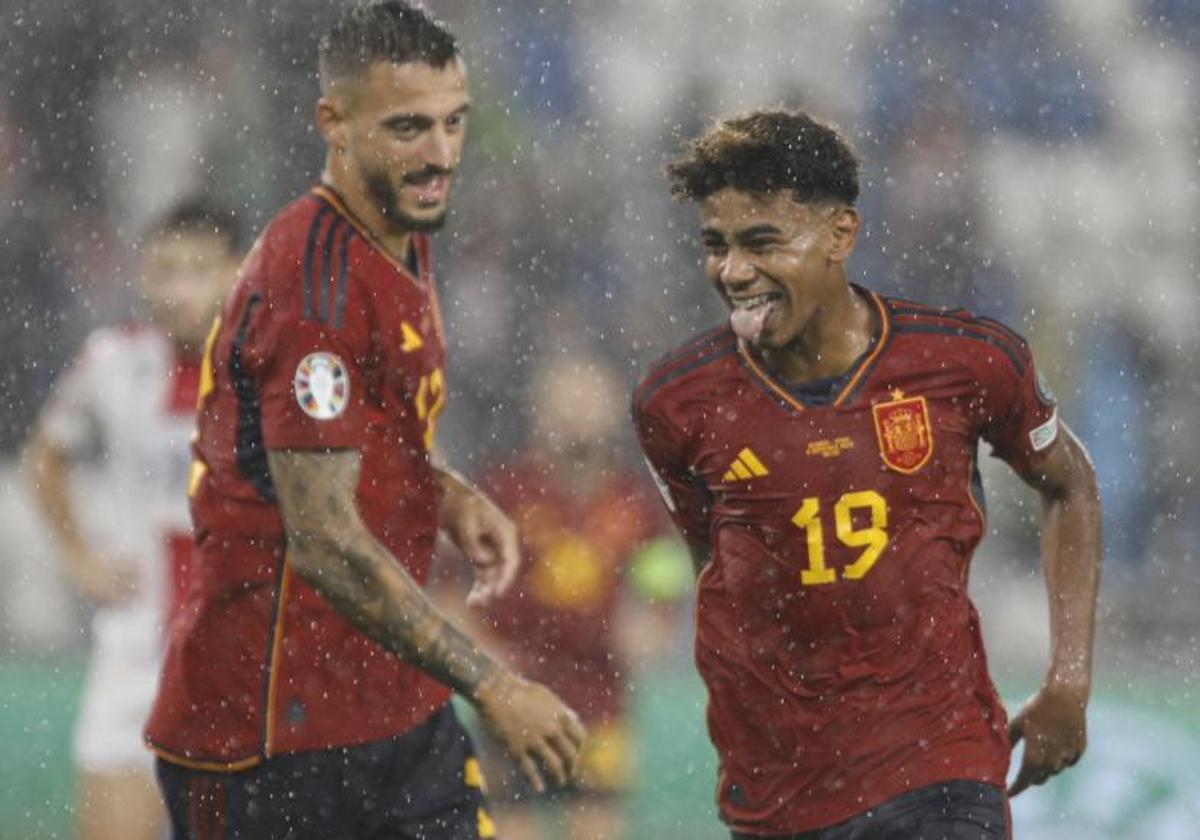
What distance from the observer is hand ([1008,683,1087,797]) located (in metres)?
4.04

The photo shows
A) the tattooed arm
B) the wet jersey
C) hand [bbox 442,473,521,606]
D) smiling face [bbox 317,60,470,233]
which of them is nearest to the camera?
the tattooed arm

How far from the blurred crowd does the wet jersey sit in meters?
3.09

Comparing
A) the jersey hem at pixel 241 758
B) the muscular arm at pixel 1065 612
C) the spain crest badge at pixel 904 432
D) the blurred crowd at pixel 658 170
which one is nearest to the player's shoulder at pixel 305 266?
the jersey hem at pixel 241 758

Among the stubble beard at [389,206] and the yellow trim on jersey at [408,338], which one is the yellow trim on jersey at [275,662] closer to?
the yellow trim on jersey at [408,338]

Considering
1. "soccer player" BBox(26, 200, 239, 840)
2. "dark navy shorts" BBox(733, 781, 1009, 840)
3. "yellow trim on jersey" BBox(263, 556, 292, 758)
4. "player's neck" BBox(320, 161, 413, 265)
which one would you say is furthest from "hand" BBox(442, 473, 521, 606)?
"soccer player" BBox(26, 200, 239, 840)

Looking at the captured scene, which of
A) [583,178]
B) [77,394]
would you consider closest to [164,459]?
[77,394]

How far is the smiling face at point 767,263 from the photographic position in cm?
407

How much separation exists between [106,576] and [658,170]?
434 centimetres

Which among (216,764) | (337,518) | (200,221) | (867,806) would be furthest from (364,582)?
(200,221)

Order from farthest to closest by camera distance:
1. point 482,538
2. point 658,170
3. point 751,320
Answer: point 658,170, point 482,538, point 751,320

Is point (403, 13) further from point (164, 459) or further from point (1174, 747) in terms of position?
point (1174, 747)

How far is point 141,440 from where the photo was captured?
20.4 ft

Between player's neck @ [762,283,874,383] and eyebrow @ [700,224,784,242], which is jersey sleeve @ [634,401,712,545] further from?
eyebrow @ [700,224,784,242]

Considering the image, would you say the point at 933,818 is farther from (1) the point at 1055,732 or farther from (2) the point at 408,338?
(2) the point at 408,338
